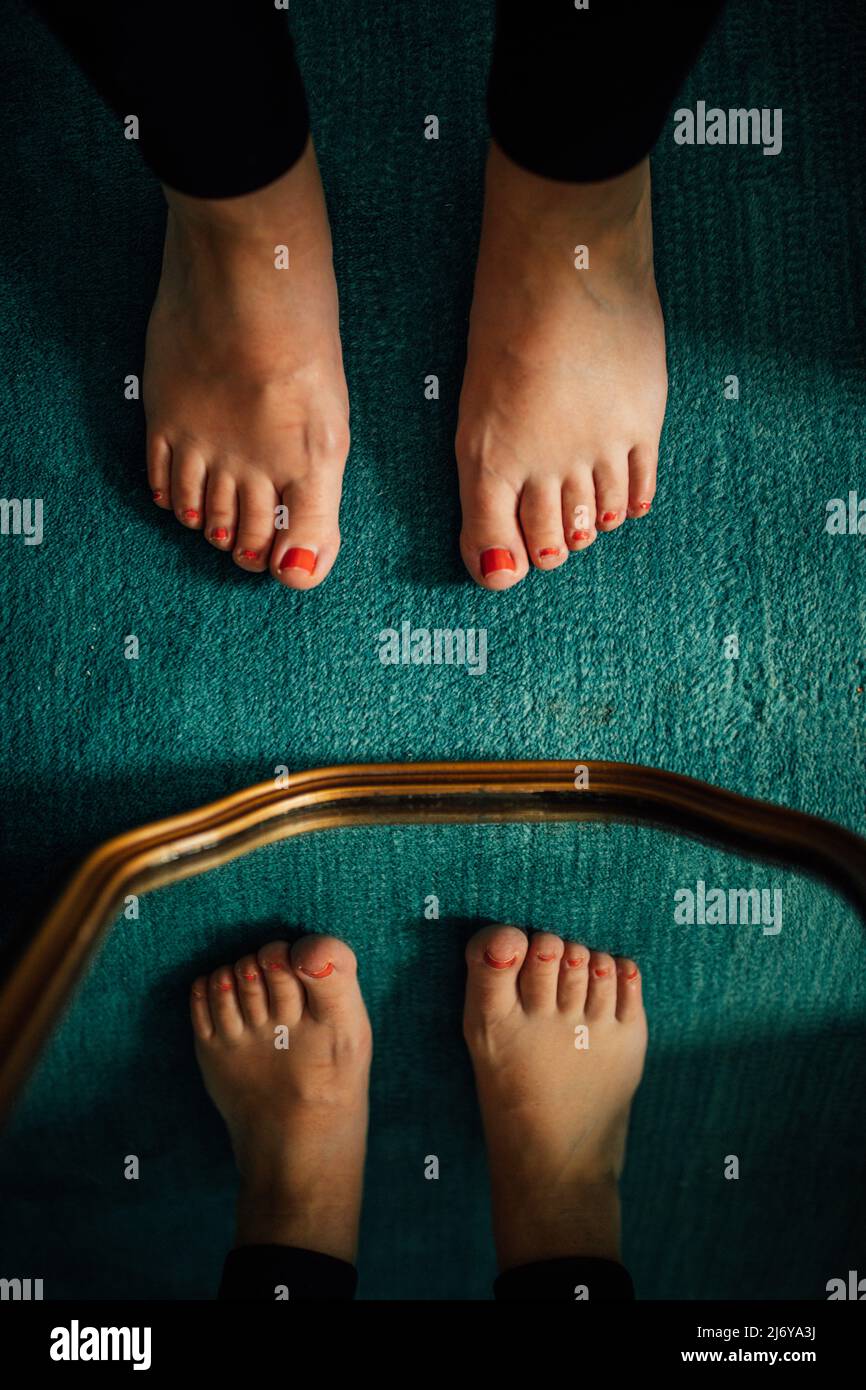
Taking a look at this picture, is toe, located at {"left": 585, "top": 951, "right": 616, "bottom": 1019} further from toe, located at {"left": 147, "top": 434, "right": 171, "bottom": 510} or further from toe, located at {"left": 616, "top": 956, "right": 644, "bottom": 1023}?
toe, located at {"left": 147, "top": 434, "right": 171, "bottom": 510}

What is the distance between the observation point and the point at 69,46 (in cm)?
43

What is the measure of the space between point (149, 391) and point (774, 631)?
0.42 m

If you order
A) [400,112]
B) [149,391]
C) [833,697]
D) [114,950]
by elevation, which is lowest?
[114,950]

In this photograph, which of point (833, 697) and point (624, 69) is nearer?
point (624, 69)

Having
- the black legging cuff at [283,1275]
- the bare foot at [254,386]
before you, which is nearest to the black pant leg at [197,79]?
the bare foot at [254,386]

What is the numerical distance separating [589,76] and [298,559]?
0.30 metres

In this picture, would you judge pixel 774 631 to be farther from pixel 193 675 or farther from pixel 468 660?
pixel 193 675

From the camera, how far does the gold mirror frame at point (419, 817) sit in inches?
18.8

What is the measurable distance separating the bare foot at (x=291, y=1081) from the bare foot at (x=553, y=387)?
0.28 m

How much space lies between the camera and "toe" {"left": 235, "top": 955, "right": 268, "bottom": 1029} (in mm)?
435

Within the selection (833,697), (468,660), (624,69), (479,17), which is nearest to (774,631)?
(833,697)

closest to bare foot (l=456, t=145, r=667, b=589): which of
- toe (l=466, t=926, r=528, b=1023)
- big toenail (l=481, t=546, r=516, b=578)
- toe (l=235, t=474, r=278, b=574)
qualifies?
big toenail (l=481, t=546, r=516, b=578)

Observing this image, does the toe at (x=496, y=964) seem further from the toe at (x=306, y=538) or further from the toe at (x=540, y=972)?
the toe at (x=306, y=538)

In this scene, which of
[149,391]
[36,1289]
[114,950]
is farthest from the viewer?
[149,391]
